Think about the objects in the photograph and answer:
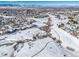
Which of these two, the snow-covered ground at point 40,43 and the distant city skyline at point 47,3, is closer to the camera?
the snow-covered ground at point 40,43

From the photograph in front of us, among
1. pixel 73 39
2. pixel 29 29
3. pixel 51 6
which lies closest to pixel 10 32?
pixel 29 29

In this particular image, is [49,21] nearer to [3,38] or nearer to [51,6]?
[51,6]

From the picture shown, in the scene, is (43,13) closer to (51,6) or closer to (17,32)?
(51,6)

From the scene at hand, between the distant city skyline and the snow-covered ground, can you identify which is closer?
the snow-covered ground

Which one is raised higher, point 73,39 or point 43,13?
point 43,13

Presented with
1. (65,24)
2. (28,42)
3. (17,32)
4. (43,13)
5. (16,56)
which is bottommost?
(16,56)

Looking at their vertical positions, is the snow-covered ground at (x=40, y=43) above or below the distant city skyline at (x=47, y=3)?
below

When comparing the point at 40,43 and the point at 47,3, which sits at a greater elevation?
the point at 47,3

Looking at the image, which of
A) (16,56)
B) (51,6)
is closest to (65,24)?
(51,6)

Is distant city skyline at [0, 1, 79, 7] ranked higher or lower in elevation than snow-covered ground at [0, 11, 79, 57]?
higher
